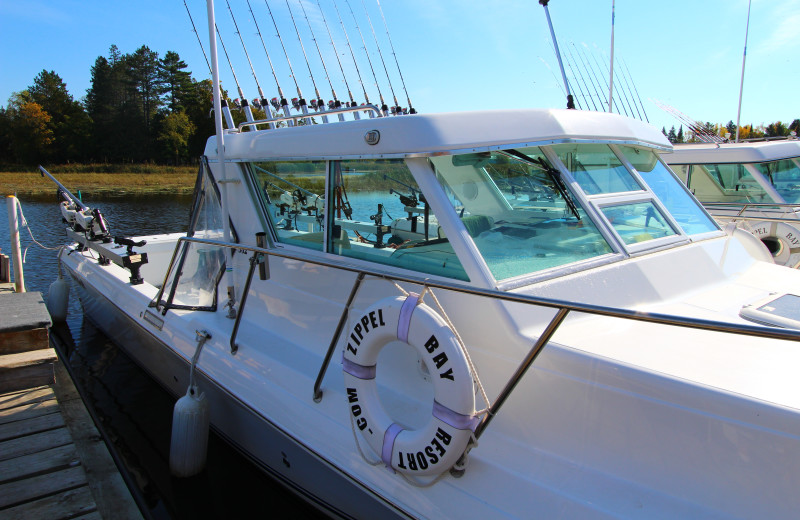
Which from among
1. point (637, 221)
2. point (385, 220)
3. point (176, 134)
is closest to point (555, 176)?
point (637, 221)

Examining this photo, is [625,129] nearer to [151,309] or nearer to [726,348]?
[726,348]

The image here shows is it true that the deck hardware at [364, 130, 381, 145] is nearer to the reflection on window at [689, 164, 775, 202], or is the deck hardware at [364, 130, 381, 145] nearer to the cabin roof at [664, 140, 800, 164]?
the cabin roof at [664, 140, 800, 164]

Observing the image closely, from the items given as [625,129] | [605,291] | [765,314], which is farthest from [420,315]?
[625,129]

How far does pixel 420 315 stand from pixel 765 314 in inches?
62.1

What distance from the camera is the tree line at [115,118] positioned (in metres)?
50.4

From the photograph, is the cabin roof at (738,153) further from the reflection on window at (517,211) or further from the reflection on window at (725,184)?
the reflection on window at (517,211)

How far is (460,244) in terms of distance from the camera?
2.42 metres

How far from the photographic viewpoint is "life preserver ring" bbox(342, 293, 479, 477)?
6.24 ft

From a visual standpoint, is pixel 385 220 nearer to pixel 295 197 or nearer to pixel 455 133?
pixel 455 133

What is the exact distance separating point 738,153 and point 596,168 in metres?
8.17

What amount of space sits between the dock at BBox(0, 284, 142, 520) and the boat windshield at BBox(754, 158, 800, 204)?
10807mm

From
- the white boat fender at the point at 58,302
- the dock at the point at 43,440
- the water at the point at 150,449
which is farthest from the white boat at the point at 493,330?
the white boat fender at the point at 58,302

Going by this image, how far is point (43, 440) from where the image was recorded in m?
3.45

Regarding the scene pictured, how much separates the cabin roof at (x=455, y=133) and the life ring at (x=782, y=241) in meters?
4.46
